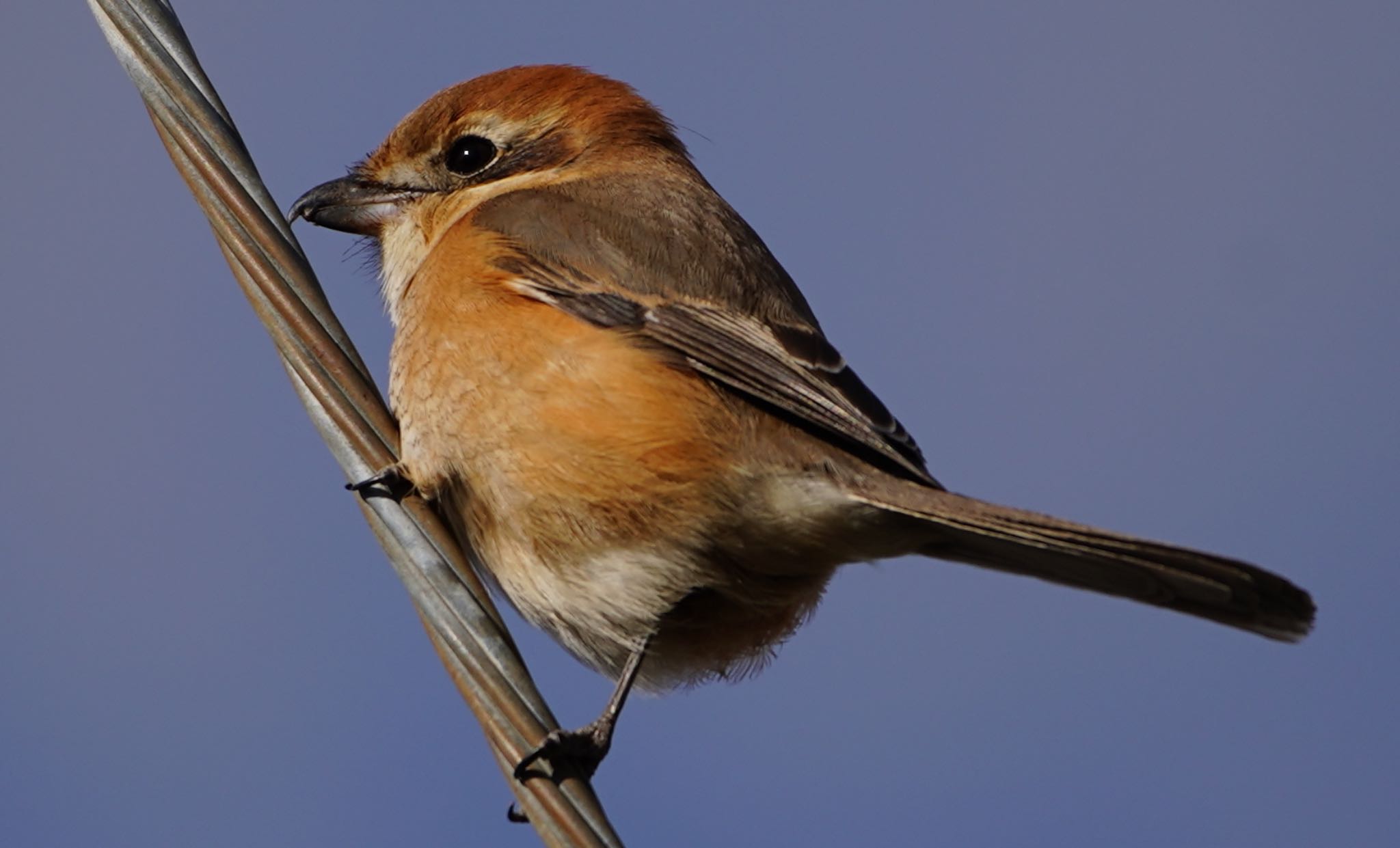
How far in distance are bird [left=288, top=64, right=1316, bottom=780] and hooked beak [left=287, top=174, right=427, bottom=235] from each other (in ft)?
1.32

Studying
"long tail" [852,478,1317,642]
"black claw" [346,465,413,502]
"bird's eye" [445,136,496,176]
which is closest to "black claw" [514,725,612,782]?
"black claw" [346,465,413,502]

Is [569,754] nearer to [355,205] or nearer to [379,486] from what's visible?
[379,486]

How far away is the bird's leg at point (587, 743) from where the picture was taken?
103 inches

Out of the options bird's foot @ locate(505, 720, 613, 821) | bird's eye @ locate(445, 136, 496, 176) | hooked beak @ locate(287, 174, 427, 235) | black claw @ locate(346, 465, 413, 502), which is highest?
bird's eye @ locate(445, 136, 496, 176)

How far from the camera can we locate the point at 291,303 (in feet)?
8.84

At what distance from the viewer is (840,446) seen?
11.8ft

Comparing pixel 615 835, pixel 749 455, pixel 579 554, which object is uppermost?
pixel 749 455

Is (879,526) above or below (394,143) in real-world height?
below

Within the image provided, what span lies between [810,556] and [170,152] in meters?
1.71

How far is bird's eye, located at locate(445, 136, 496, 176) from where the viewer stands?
15.0ft

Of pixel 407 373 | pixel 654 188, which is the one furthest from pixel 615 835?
pixel 654 188

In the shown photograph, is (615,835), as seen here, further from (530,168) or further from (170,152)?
(530,168)

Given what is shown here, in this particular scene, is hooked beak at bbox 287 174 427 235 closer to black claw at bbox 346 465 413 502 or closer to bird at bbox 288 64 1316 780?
bird at bbox 288 64 1316 780

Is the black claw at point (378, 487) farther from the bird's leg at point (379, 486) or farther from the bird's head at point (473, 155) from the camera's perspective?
the bird's head at point (473, 155)
